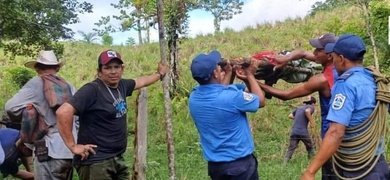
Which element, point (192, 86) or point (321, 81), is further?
point (192, 86)

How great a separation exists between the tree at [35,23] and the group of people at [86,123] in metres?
4.33

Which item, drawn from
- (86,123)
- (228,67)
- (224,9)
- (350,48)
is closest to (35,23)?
(86,123)

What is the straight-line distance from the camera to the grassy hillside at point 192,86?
848 cm

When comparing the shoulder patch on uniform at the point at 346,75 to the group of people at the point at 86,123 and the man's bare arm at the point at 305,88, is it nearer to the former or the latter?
the man's bare arm at the point at 305,88

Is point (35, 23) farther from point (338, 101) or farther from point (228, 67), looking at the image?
point (338, 101)

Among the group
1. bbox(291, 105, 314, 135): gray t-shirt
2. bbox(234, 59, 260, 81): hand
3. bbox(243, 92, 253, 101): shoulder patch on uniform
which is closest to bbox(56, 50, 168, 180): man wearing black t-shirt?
bbox(234, 59, 260, 81): hand

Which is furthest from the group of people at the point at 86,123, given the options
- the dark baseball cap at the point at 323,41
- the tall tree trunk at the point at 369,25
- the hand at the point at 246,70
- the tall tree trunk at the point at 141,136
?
the tall tree trunk at the point at 369,25

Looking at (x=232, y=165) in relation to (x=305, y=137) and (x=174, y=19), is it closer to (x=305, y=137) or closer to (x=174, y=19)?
(x=305, y=137)

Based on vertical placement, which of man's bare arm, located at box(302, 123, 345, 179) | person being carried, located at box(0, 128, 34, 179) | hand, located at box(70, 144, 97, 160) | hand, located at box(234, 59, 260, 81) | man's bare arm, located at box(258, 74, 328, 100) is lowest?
person being carried, located at box(0, 128, 34, 179)

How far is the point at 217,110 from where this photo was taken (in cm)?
398

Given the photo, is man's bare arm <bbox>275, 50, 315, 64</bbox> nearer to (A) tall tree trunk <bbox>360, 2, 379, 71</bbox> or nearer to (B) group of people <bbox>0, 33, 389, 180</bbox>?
(B) group of people <bbox>0, 33, 389, 180</bbox>

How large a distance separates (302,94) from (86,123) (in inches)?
68.1

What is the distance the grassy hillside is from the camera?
334 inches

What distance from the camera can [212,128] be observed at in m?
4.06
